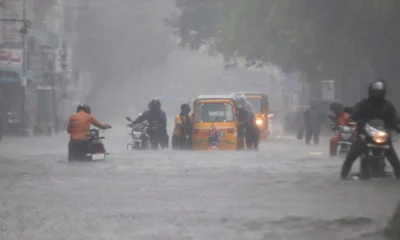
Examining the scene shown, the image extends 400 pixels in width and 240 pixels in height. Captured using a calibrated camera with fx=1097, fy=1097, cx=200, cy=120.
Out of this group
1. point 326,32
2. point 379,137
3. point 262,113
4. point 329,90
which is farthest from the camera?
point 329,90

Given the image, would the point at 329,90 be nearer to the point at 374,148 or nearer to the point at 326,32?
the point at 326,32

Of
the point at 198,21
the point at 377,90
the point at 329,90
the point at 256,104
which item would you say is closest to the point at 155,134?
the point at 377,90

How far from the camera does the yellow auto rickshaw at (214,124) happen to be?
31.7 meters

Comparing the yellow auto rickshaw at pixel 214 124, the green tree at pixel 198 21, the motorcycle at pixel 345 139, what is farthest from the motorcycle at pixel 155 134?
the green tree at pixel 198 21

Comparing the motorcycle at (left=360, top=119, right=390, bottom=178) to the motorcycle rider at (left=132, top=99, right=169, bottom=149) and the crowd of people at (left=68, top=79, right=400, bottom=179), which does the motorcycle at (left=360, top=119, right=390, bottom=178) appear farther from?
the motorcycle rider at (left=132, top=99, right=169, bottom=149)

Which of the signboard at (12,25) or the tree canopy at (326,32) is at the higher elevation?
the signboard at (12,25)

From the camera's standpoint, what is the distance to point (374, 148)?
15.7m

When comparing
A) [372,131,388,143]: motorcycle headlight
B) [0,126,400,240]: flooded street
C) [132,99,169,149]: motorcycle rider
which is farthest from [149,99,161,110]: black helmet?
[372,131,388,143]: motorcycle headlight

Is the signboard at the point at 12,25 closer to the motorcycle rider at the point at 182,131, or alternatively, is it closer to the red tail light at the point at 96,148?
the motorcycle rider at the point at 182,131

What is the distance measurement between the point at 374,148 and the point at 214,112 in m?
17.1

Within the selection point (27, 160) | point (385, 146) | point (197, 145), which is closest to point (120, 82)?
point (197, 145)

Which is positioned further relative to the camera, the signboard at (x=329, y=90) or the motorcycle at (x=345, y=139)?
the signboard at (x=329, y=90)

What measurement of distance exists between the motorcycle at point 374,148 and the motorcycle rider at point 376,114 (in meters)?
0.10

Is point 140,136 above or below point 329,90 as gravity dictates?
below
